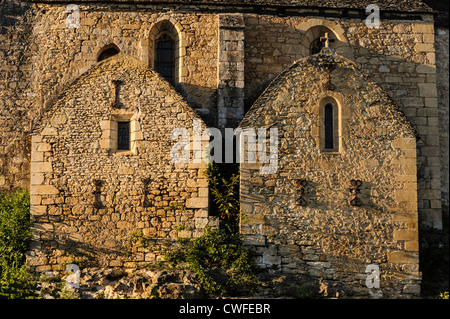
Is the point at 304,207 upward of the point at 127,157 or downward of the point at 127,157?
downward

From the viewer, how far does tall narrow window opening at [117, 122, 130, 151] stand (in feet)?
47.9

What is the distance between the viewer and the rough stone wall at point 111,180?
14195 mm

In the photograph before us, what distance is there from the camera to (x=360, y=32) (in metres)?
16.9

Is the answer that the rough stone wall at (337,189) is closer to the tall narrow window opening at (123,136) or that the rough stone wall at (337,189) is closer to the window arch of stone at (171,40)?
the tall narrow window opening at (123,136)

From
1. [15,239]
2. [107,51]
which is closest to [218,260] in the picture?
Result: [15,239]

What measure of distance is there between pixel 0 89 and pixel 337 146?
26.7 ft

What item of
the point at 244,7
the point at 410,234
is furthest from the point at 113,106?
the point at 410,234

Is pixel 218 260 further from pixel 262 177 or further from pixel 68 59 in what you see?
pixel 68 59

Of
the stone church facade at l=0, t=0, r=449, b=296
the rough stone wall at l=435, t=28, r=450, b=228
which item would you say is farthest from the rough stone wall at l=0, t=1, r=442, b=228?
the stone church facade at l=0, t=0, r=449, b=296

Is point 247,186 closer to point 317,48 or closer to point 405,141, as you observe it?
point 405,141

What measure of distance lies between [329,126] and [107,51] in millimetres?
5831

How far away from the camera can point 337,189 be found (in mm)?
→ 14148

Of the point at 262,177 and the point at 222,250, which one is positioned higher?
the point at 262,177

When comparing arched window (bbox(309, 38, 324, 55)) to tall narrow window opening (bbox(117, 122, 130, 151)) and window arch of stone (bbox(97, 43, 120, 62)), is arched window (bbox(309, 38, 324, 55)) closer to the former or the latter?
window arch of stone (bbox(97, 43, 120, 62))
